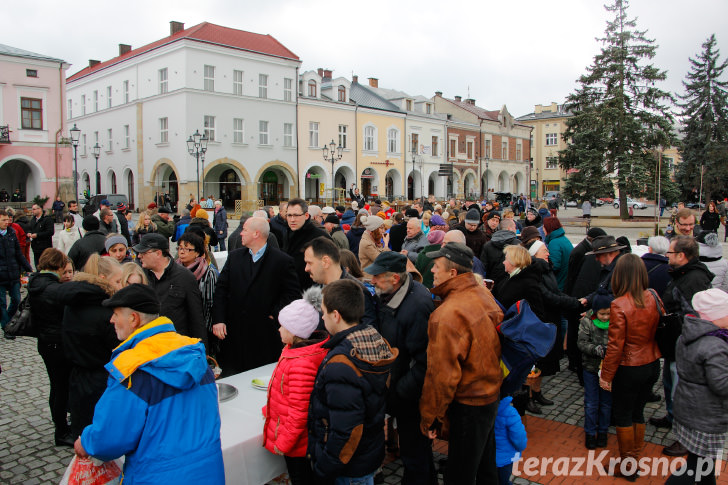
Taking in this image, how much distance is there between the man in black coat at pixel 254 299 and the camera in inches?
191

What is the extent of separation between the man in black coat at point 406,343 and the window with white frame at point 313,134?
36.6m

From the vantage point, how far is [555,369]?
243 inches

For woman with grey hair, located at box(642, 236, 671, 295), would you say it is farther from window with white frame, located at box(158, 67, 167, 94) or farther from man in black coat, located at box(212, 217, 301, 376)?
window with white frame, located at box(158, 67, 167, 94)

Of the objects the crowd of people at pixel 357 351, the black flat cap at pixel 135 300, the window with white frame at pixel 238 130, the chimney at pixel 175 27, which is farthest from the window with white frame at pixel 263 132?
the black flat cap at pixel 135 300

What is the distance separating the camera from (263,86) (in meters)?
35.8

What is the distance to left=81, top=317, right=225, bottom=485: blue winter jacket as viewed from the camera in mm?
2306

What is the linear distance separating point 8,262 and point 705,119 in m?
47.4

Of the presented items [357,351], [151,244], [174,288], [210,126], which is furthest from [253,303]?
[210,126]

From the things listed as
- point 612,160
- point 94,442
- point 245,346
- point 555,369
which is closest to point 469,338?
point 94,442

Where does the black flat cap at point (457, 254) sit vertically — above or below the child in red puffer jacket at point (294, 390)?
above

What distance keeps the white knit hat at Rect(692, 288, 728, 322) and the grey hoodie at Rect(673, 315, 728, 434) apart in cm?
5

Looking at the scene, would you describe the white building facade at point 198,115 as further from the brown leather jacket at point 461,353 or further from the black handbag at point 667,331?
the brown leather jacket at point 461,353

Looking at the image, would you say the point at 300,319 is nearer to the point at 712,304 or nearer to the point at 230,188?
the point at 712,304

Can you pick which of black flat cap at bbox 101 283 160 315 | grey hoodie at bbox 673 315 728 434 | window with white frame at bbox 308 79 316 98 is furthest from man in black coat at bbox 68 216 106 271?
window with white frame at bbox 308 79 316 98
